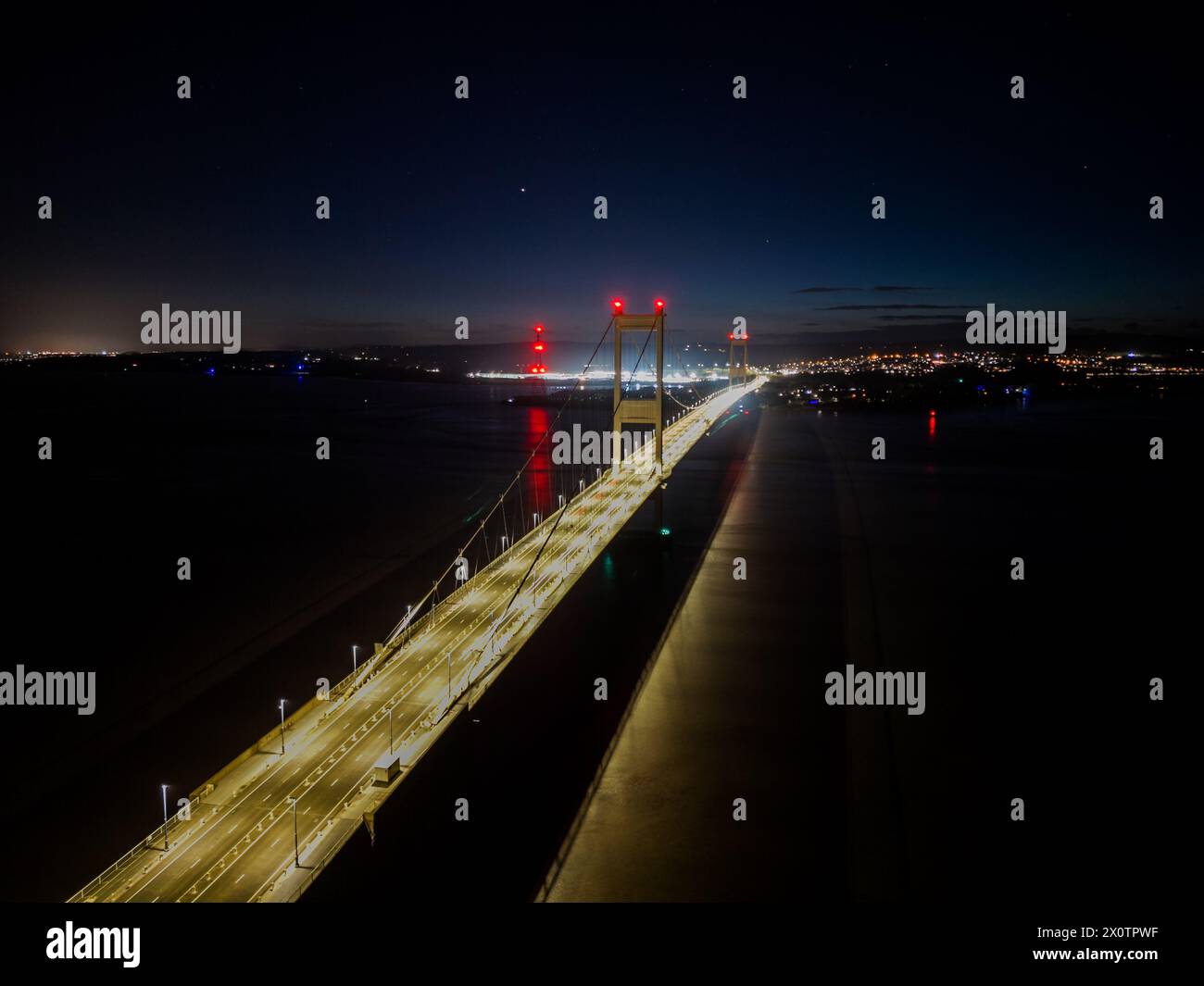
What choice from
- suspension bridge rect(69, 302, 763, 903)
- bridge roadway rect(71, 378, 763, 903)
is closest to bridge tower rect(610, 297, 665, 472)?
suspension bridge rect(69, 302, 763, 903)

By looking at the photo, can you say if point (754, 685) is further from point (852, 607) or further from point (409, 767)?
point (409, 767)

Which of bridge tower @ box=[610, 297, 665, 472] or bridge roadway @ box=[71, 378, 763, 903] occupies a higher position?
bridge tower @ box=[610, 297, 665, 472]

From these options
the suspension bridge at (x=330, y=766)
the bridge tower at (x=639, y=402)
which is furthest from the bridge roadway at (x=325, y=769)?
the bridge tower at (x=639, y=402)

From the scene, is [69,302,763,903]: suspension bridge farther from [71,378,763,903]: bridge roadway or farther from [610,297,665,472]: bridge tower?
[610,297,665,472]: bridge tower

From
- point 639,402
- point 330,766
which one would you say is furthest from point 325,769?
point 639,402

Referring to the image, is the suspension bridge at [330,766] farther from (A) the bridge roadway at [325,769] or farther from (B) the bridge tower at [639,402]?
(B) the bridge tower at [639,402]

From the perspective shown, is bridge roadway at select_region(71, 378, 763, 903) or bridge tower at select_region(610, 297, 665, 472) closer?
bridge roadway at select_region(71, 378, 763, 903)
